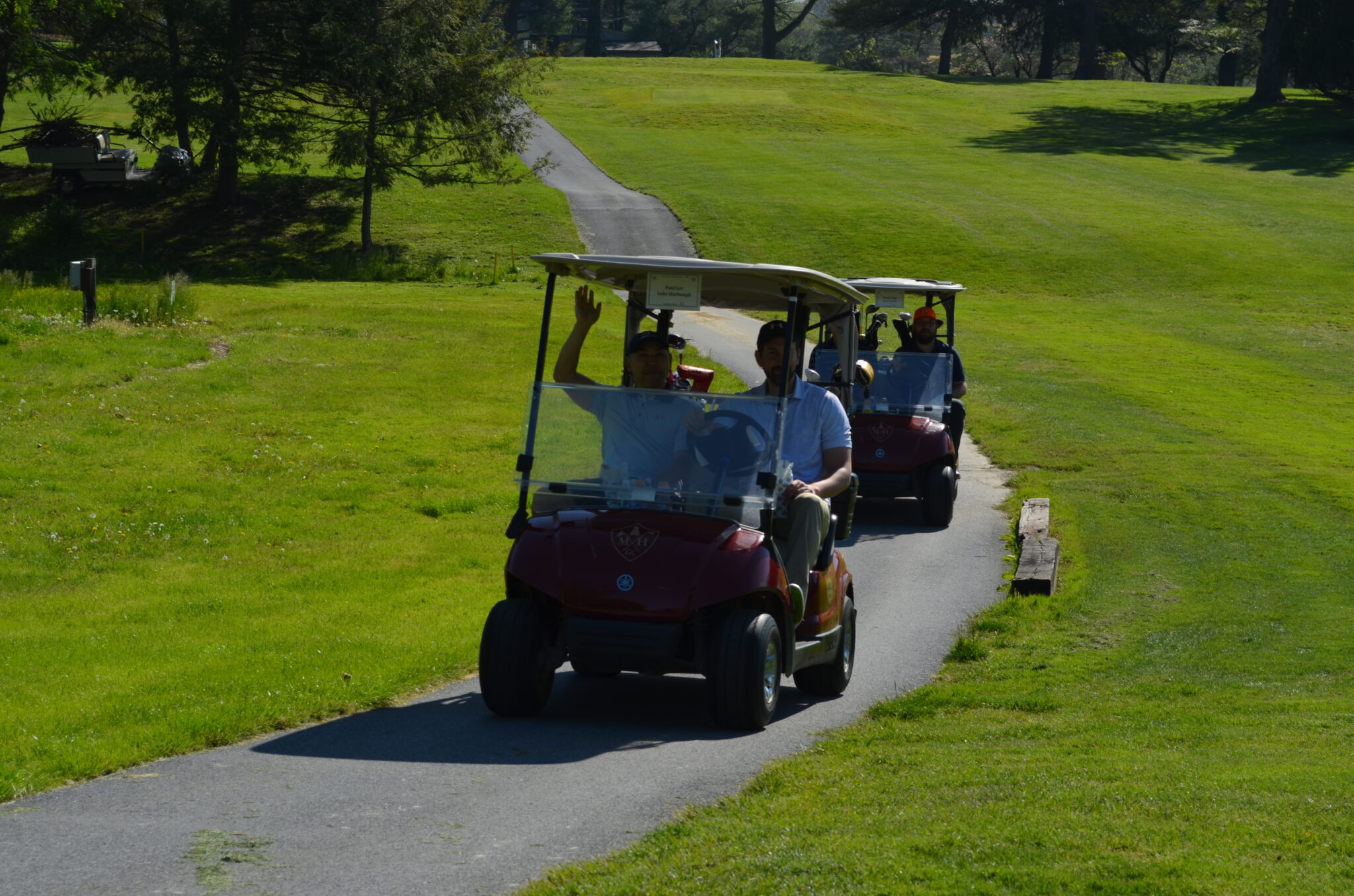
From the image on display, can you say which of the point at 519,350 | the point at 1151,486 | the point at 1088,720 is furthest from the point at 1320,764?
the point at 519,350

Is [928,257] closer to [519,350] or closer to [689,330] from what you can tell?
[689,330]

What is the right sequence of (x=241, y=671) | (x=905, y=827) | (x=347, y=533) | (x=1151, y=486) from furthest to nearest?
(x=1151, y=486)
(x=347, y=533)
(x=241, y=671)
(x=905, y=827)

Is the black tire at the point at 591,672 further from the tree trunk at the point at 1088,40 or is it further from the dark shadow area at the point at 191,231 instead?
the tree trunk at the point at 1088,40

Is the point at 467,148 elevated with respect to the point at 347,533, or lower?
elevated

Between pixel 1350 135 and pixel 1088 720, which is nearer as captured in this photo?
pixel 1088 720

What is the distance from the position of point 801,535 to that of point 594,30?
107 m

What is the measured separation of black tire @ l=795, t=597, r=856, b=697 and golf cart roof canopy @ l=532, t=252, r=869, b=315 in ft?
5.77

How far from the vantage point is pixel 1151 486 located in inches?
641

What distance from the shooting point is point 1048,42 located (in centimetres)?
9850

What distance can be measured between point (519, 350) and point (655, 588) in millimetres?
19637

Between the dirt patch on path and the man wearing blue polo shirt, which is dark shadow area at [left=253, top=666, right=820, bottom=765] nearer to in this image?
the man wearing blue polo shirt

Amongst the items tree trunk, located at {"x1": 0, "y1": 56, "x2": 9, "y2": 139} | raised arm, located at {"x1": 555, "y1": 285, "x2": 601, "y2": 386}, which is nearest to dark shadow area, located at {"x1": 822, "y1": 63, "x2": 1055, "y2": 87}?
tree trunk, located at {"x1": 0, "y1": 56, "x2": 9, "y2": 139}

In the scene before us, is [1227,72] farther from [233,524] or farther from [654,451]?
[654,451]

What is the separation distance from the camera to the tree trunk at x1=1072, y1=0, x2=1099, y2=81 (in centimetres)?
9325
